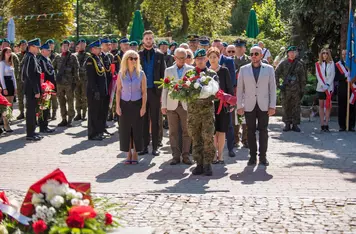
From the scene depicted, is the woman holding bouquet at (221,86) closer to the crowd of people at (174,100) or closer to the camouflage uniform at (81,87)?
the crowd of people at (174,100)

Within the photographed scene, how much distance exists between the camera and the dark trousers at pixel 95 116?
50.0 feet

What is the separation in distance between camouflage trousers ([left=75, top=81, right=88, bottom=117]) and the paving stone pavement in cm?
261

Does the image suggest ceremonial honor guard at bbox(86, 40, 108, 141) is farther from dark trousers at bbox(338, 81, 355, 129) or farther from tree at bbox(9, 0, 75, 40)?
tree at bbox(9, 0, 75, 40)

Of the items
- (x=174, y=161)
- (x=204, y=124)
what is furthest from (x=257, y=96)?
(x=174, y=161)

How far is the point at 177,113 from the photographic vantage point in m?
12.4

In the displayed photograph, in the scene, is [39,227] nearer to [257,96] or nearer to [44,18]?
[257,96]

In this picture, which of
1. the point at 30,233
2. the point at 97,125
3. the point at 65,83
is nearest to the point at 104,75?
the point at 97,125

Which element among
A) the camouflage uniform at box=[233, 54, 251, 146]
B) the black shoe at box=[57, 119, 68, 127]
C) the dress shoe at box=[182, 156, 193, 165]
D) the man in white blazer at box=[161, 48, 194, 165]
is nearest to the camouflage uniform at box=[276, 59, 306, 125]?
the camouflage uniform at box=[233, 54, 251, 146]

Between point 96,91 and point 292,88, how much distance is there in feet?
15.3

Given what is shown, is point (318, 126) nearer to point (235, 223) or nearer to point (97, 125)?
point (97, 125)

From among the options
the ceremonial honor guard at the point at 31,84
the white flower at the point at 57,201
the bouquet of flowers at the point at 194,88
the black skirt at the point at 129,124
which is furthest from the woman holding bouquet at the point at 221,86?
the white flower at the point at 57,201

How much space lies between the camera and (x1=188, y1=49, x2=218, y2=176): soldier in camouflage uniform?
11156mm

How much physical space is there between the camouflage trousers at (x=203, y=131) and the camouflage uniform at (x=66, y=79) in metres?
7.21

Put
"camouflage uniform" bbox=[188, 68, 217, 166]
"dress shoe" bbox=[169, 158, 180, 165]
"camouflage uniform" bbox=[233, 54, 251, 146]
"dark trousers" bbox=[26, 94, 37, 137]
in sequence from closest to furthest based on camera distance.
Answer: "camouflage uniform" bbox=[188, 68, 217, 166], "dress shoe" bbox=[169, 158, 180, 165], "camouflage uniform" bbox=[233, 54, 251, 146], "dark trousers" bbox=[26, 94, 37, 137]
